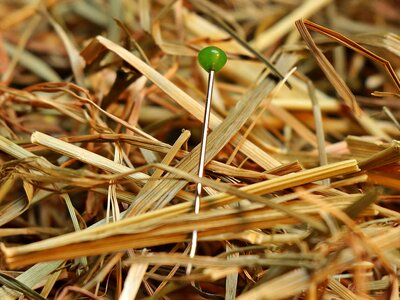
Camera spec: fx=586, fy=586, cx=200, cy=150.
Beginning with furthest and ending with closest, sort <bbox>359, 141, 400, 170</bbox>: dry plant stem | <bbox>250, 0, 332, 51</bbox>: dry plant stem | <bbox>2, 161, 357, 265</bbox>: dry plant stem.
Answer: <bbox>250, 0, 332, 51</bbox>: dry plant stem, <bbox>359, 141, 400, 170</bbox>: dry plant stem, <bbox>2, 161, 357, 265</bbox>: dry plant stem

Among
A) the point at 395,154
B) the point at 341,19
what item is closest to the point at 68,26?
the point at 341,19

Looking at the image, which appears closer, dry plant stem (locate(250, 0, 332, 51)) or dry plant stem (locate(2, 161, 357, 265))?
dry plant stem (locate(2, 161, 357, 265))

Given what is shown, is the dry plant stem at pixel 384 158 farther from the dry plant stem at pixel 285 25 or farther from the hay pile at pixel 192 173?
the dry plant stem at pixel 285 25

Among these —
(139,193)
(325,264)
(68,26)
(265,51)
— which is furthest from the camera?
(68,26)

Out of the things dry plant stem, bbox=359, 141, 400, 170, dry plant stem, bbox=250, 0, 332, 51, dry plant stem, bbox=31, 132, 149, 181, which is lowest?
dry plant stem, bbox=31, 132, 149, 181

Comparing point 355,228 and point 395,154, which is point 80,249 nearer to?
point 355,228

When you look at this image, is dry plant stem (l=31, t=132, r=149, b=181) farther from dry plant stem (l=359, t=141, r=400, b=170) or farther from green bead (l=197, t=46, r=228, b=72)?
dry plant stem (l=359, t=141, r=400, b=170)

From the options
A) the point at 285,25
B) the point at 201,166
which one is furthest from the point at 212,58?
the point at 285,25

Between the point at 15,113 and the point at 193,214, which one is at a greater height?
the point at 15,113

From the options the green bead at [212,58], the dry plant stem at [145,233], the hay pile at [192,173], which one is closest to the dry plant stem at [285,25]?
the hay pile at [192,173]

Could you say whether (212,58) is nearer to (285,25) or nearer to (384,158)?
(384,158)

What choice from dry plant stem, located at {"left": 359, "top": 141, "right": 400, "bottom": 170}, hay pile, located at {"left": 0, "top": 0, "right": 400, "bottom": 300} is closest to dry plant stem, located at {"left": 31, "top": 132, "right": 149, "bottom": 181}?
hay pile, located at {"left": 0, "top": 0, "right": 400, "bottom": 300}
